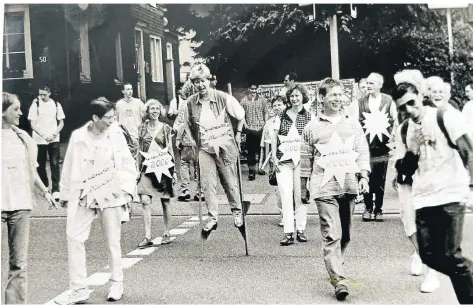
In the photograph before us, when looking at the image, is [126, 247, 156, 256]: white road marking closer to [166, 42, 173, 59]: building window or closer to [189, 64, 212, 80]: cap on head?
[189, 64, 212, 80]: cap on head

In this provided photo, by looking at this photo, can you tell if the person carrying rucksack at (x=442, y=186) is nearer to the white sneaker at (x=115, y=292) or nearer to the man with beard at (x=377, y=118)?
the man with beard at (x=377, y=118)

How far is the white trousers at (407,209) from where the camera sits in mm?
5941

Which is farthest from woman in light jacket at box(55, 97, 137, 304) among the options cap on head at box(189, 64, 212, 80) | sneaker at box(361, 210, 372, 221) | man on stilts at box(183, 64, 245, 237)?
sneaker at box(361, 210, 372, 221)

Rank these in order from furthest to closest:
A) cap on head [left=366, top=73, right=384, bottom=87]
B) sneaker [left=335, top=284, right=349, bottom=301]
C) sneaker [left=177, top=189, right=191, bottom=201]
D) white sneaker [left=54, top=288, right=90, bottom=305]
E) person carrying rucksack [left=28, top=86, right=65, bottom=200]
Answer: sneaker [left=177, top=189, right=191, bottom=201], cap on head [left=366, top=73, right=384, bottom=87], person carrying rucksack [left=28, top=86, right=65, bottom=200], white sneaker [left=54, top=288, right=90, bottom=305], sneaker [left=335, top=284, right=349, bottom=301]

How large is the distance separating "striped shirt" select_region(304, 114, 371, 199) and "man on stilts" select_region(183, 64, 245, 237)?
50.8 inches

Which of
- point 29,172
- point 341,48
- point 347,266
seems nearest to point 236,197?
point 347,266

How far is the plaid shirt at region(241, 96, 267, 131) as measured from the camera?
7.20 metres

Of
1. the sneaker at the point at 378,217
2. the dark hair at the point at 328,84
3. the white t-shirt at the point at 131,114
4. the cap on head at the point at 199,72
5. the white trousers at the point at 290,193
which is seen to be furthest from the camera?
the sneaker at the point at 378,217

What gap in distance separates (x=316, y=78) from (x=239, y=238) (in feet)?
6.80

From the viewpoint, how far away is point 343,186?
5.83m

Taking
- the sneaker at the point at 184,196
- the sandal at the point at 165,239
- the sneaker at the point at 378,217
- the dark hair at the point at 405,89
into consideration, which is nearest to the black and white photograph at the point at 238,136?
the dark hair at the point at 405,89

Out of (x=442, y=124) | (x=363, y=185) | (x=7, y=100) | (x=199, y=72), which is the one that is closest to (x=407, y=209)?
(x=363, y=185)

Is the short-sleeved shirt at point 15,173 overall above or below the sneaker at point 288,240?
above

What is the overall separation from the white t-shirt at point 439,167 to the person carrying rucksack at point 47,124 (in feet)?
8.63
